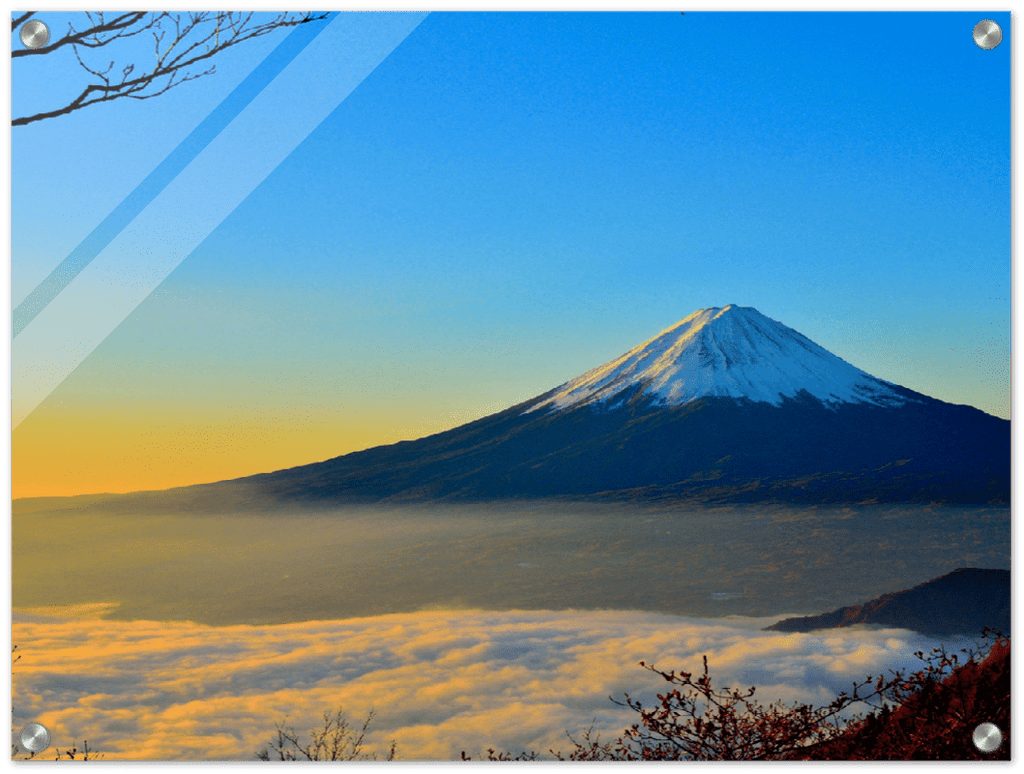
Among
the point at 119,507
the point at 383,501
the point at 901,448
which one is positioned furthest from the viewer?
the point at 383,501

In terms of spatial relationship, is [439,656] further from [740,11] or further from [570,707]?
[740,11]

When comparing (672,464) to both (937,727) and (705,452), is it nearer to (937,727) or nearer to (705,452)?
(705,452)

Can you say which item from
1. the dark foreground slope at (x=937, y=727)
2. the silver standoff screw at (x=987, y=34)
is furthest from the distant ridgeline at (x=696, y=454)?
the silver standoff screw at (x=987, y=34)

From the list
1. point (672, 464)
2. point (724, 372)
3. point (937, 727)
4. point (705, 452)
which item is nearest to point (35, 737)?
point (937, 727)

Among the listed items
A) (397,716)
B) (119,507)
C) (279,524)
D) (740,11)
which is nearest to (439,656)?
(397,716)

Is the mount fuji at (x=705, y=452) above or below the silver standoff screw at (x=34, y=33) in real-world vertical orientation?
below

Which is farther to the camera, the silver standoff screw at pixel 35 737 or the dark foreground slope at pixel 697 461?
the dark foreground slope at pixel 697 461

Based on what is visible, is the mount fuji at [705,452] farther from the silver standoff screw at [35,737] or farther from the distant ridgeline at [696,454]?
the silver standoff screw at [35,737]
